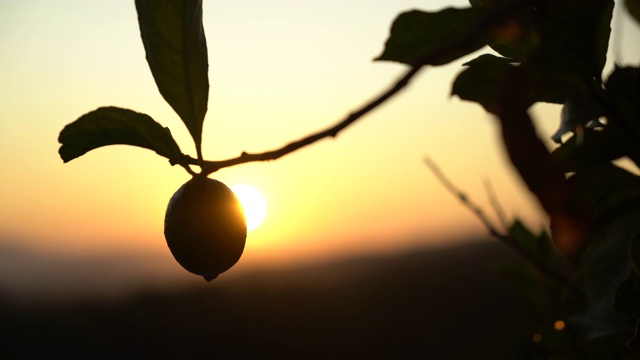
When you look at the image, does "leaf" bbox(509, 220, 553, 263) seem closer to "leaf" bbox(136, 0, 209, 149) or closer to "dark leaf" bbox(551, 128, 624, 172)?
"dark leaf" bbox(551, 128, 624, 172)

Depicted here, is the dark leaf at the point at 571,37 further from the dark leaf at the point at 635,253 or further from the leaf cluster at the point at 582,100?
the dark leaf at the point at 635,253

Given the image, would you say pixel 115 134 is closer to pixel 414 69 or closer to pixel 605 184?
pixel 414 69

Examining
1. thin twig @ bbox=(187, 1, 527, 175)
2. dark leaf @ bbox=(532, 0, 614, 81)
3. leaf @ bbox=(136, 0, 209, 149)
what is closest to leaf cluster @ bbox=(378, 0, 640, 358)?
dark leaf @ bbox=(532, 0, 614, 81)

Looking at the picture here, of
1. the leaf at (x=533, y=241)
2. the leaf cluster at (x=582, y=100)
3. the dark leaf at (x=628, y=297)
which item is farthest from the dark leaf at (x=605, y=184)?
the leaf at (x=533, y=241)

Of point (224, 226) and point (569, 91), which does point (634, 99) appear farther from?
point (224, 226)

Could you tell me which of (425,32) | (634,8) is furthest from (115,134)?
(634,8)

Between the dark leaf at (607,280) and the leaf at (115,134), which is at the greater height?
the leaf at (115,134)
